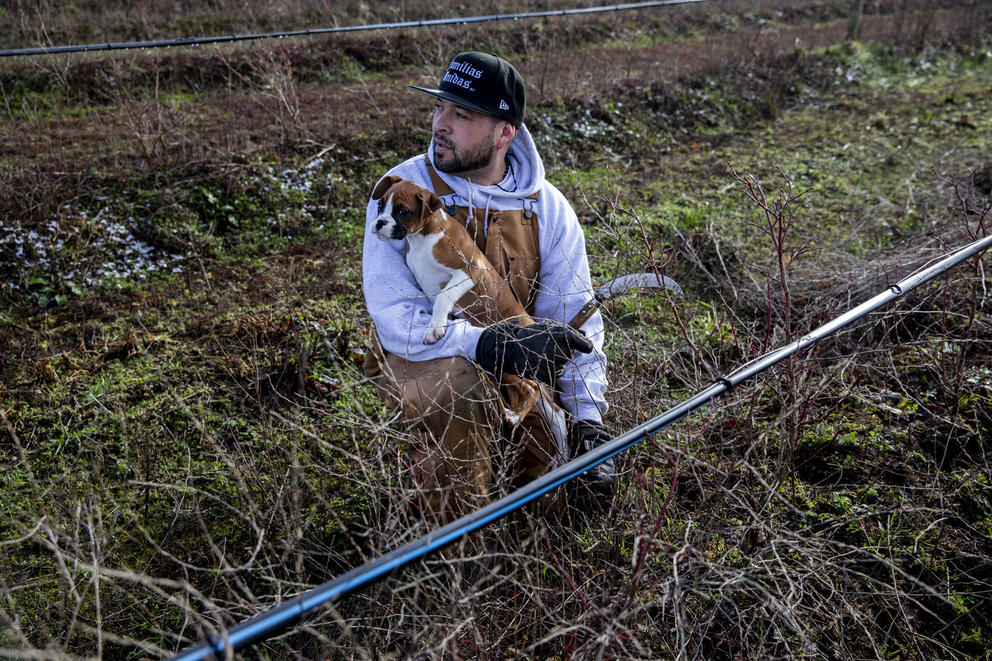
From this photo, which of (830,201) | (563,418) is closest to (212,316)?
(563,418)

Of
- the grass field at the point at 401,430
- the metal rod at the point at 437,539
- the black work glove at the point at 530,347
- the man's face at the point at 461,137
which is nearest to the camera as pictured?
the metal rod at the point at 437,539

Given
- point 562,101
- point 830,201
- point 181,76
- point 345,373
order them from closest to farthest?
point 345,373, point 830,201, point 562,101, point 181,76

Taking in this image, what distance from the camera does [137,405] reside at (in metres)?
3.66

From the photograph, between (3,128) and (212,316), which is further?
(3,128)

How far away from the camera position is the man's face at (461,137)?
110 inches

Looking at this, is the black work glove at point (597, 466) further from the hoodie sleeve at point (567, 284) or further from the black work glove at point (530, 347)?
the black work glove at point (530, 347)

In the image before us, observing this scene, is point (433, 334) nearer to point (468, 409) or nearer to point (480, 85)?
point (468, 409)

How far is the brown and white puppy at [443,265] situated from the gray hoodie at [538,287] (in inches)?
2.4

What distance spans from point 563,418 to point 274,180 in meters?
4.19

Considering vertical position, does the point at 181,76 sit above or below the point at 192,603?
above

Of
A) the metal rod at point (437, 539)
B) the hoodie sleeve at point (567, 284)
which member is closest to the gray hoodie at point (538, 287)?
the hoodie sleeve at point (567, 284)

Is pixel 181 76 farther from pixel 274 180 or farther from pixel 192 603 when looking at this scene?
pixel 192 603

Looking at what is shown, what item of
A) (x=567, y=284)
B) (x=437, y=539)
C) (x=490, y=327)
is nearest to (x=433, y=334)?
(x=490, y=327)

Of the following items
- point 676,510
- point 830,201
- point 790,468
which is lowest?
point 830,201
